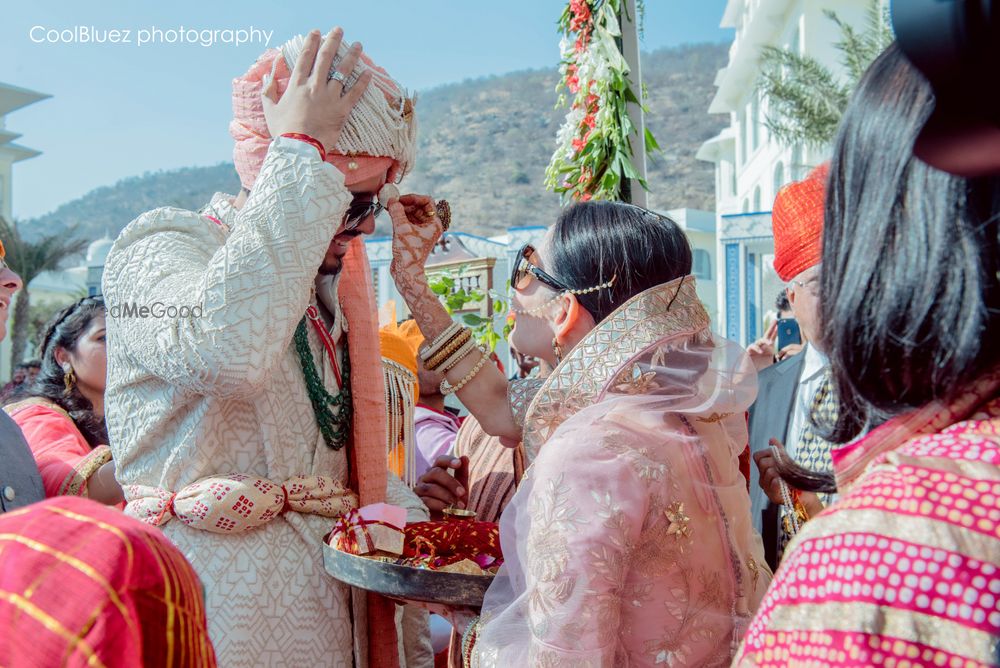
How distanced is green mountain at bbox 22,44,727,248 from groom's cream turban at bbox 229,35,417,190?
183ft

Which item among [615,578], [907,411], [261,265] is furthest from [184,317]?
[907,411]

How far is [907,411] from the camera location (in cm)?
99

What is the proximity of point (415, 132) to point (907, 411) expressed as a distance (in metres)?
1.68

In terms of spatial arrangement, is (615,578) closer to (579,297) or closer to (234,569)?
(579,297)

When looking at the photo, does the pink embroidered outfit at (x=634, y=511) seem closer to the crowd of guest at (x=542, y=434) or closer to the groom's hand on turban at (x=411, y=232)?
the crowd of guest at (x=542, y=434)

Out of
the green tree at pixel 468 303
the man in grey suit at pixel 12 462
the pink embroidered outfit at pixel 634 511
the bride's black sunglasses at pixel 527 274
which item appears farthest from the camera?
the green tree at pixel 468 303

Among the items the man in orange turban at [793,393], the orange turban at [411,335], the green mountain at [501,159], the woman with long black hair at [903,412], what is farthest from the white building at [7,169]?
the green mountain at [501,159]

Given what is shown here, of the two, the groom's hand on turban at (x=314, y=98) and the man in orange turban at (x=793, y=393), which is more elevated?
the groom's hand on turban at (x=314, y=98)

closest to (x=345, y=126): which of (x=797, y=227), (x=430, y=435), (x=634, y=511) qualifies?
(x=634, y=511)

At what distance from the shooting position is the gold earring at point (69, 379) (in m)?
3.88

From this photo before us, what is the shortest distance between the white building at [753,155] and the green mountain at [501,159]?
1934cm

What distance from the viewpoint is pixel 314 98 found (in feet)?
6.82

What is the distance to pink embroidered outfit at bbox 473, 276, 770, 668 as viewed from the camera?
5.56 ft

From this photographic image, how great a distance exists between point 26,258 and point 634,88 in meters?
28.0
